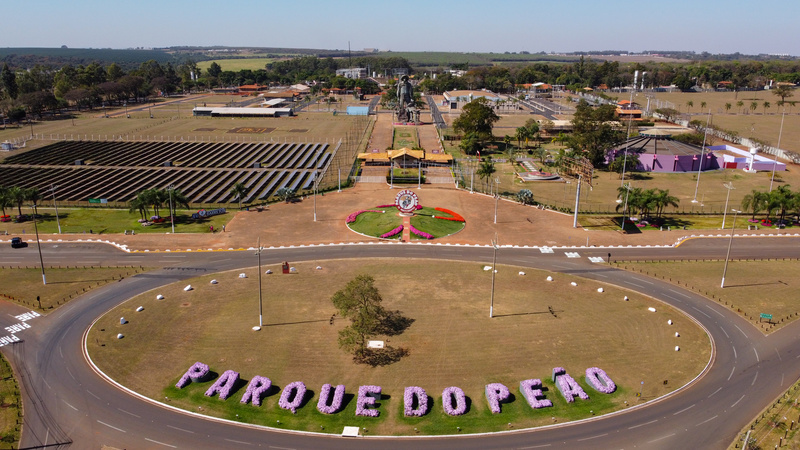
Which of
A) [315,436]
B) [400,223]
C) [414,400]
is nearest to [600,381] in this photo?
[414,400]

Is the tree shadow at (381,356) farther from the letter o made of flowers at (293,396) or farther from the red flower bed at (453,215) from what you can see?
the red flower bed at (453,215)

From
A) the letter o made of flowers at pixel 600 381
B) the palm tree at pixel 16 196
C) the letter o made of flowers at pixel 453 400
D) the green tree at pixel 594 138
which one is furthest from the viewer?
the green tree at pixel 594 138

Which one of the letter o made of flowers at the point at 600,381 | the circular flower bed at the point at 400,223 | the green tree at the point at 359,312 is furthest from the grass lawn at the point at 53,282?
the letter o made of flowers at the point at 600,381

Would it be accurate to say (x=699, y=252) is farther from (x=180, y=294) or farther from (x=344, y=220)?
(x=180, y=294)

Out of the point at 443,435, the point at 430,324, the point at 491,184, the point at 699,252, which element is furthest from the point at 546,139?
the point at 443,435

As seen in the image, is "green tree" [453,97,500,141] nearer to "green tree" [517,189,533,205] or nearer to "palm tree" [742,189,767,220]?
"green tree" [517,189,533,205]

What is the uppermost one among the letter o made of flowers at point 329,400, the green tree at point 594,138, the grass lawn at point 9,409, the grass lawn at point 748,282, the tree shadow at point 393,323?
the green tree at point 594,138

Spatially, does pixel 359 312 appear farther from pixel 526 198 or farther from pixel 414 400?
pixel 526 198
